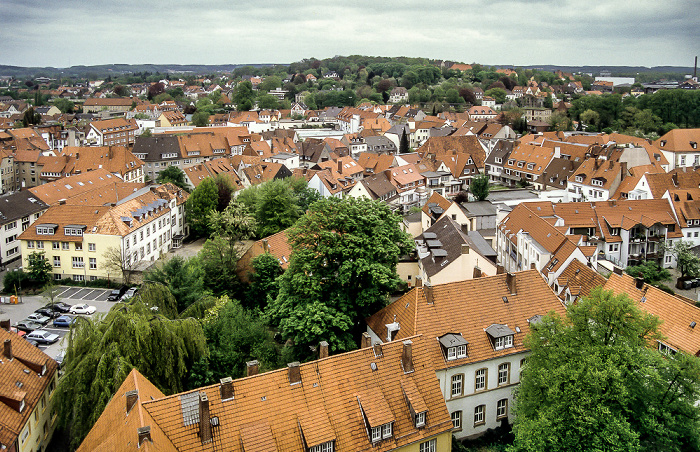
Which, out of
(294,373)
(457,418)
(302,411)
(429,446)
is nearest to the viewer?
(302,411)

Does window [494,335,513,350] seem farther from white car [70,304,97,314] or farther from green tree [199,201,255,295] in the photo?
white car [70,304,97,314]

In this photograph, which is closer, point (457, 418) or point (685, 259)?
point (457, 418)

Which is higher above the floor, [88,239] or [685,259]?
[88,239]

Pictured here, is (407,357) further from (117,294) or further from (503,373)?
(117,294)

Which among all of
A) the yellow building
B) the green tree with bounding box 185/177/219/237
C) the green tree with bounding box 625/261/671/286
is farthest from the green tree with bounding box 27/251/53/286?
the green tree with bounding box 625/261/671/286

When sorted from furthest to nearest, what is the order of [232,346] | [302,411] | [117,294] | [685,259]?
[685,259], [117,294], [232,346], [302,411]

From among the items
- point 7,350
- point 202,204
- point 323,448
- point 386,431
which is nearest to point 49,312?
point 7,350

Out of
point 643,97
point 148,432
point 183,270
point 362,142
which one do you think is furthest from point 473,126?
point 148,432

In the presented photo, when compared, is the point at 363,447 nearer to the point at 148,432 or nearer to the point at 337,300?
the point at 148,432
